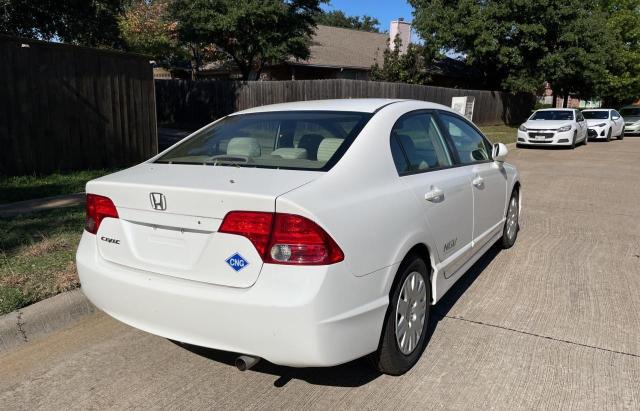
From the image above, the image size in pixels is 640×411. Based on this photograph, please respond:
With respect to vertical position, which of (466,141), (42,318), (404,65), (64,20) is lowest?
(42,318)

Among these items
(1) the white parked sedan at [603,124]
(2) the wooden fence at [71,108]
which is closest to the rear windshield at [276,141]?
(2) the wooden fence at [71,108]

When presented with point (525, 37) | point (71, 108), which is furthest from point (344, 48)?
point (71, 108)

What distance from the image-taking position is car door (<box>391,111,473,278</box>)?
134 inches

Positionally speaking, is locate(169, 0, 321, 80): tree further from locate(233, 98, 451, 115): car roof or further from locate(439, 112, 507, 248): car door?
locate(233, 98, 451, 115): car roof

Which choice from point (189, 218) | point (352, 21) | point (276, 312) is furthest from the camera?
point (352, 21)

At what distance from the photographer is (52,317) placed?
12.5ft

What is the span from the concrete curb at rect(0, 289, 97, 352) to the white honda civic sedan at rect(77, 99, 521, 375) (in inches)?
32.9

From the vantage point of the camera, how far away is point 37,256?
465 centimetres

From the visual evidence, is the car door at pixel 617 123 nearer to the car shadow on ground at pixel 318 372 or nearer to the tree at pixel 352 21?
the car shadow on ground at pixel 318 372

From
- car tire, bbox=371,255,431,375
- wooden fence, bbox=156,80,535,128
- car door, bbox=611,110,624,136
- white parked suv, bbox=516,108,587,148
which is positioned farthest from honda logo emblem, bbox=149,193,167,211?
car door, bbox=611,110,624,136

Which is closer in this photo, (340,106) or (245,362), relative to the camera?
(245,362)

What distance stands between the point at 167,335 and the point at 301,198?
3.48 ft

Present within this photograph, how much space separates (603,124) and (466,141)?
2081 centimetres

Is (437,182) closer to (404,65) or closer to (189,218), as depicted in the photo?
(189,218)
